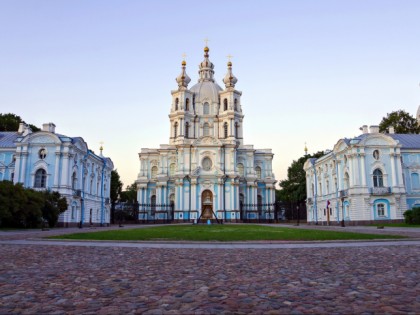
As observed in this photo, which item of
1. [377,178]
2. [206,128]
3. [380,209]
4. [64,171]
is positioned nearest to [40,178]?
[64,171]

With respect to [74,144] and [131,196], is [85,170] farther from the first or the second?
[131,196]

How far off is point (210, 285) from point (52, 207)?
3335cm

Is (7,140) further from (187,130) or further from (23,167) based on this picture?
(187,130)

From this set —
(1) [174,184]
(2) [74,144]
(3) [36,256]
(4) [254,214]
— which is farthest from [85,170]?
(3) [36,256]

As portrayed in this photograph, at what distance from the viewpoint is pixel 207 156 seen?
2670 inches

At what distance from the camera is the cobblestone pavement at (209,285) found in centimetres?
523

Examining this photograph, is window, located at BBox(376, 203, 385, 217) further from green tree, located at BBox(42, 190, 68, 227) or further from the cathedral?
green tree, located at BBox(42, 190, 68, 227)

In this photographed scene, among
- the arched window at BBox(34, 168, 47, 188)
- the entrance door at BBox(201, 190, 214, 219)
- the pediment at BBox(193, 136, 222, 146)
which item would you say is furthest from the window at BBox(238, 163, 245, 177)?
the arched window at BBox(34, 168, 47, 188)

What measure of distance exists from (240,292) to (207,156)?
6160 centimetres

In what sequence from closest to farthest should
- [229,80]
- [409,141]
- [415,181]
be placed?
[415,181]
[409,141]
[229,80]

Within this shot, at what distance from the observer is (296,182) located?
78.1 m

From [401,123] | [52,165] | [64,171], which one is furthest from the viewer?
[401,123]

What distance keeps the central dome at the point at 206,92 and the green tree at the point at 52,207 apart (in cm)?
4444

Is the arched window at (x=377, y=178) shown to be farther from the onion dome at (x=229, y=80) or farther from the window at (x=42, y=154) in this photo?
the onion dome at (x=229, y=80)
